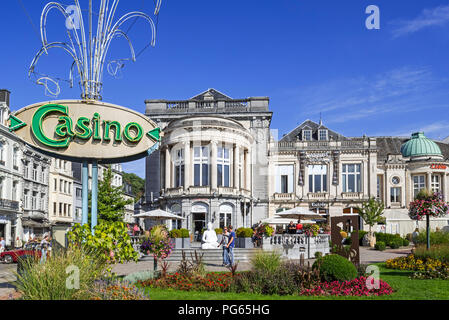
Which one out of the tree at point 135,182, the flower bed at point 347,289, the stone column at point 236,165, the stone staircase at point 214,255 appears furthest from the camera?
the tree at point 135,182

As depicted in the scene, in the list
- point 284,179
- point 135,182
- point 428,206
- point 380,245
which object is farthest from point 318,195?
point 135,182

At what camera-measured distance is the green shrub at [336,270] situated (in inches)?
568

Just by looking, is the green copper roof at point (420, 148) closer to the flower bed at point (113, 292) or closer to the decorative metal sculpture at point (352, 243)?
the decorative metal sculpture at point (352, 243)

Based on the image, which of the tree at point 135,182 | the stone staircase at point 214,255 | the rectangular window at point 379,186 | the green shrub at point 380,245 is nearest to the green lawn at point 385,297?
the stone staircase at point 214,255

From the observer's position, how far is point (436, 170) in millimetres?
55812

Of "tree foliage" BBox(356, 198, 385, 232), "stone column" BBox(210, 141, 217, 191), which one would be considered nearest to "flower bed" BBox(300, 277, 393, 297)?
"stone column" BBox(210, 141, 217, 191)

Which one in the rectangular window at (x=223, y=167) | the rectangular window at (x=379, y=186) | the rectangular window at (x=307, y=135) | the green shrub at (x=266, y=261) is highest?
the rectangular window at (x=307, y=135)

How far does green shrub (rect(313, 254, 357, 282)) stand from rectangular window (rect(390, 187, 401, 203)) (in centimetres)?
4416

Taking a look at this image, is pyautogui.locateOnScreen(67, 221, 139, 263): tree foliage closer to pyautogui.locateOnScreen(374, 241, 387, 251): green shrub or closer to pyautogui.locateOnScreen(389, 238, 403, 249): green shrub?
pyautogui.locateOnScreen(374, 241, 387, 251): green shrub

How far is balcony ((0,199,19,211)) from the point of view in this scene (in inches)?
1827

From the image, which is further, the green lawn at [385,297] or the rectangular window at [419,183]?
the rectangular window at [419,183]

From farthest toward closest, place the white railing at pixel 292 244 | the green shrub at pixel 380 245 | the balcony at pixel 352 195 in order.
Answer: the balcony at pixel 352 195 < the green shrub at pixel 380 245 < the white railing at pixel 292 244

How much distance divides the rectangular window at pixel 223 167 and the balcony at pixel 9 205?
20809 mm

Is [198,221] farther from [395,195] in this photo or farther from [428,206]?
[395,195]
